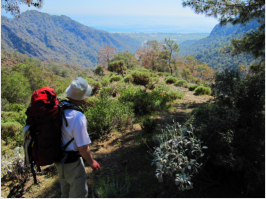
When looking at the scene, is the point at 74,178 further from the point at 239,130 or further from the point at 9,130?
the point at 9,130

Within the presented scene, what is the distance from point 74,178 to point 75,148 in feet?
1.17

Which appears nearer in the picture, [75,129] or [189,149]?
[75,129]

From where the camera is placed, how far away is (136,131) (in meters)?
4.37

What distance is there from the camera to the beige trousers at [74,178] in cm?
175

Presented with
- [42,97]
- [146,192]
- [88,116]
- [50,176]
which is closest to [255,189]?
[146,192]

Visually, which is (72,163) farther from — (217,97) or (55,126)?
(217,97)

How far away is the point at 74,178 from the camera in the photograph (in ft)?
5.83

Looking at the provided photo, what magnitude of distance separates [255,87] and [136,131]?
9.21 ft

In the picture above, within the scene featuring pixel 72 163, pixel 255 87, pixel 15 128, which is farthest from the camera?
pixel 15 128

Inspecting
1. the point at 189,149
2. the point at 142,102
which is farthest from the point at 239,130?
the point at 142,102

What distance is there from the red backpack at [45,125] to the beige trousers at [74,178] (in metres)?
0.19

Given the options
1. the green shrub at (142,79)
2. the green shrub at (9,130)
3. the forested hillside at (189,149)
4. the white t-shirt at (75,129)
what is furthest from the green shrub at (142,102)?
the green shrub at (142,79)

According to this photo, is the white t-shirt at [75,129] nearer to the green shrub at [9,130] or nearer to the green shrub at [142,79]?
the green shrub at [9,130]

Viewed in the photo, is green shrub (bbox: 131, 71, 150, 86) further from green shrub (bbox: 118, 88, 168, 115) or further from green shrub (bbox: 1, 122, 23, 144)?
green shrub (bbox: 1, 122, 23, 144)
